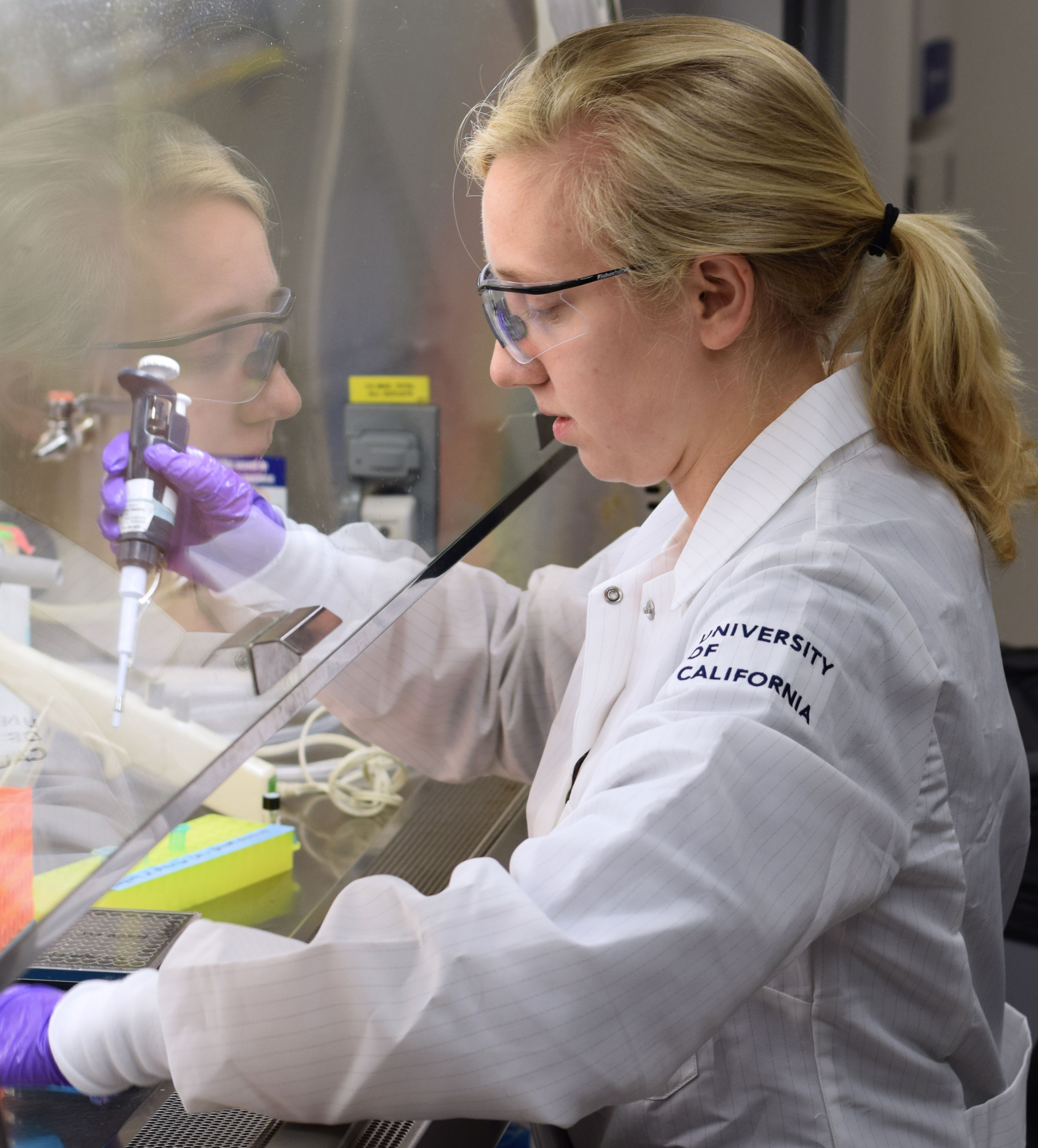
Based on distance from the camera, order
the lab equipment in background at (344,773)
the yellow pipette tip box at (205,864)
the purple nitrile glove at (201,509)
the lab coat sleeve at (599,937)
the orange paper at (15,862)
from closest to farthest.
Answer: the orange paper at (15,862) < the lab coat sleeve at (599,937) < the purple nitrile glove at (201,509) < the yellow pipette tip box at (205,864) < the lab equipment in background at (344,773)

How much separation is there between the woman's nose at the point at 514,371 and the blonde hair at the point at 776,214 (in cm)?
15

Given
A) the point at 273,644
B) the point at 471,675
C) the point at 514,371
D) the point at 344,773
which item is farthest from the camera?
the point at 344,773

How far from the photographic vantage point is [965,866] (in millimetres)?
1008

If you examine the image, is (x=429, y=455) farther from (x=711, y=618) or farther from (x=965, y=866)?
(x=965, y=866)

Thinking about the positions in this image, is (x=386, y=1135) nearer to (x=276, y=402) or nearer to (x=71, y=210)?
(x=276, y=402)

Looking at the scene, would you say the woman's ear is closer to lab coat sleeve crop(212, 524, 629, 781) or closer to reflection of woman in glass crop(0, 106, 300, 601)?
reflection of woman in glass crop(0, 106, 300, 601)

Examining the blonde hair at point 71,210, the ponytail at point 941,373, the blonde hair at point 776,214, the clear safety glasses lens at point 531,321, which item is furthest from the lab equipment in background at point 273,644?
the ponytail at point 941,373

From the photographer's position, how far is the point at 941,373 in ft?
3.63

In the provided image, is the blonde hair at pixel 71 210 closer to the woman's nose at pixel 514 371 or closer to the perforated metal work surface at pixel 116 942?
the woman's nose at pixel 514 371

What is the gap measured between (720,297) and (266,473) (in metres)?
0.48

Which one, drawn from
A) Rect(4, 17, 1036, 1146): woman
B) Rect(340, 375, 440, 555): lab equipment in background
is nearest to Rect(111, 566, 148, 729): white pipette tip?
Rect(4, 17, 1036, 1146): woman

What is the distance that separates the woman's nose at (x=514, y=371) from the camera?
3.76ft

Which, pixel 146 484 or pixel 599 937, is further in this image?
pixel 146 484

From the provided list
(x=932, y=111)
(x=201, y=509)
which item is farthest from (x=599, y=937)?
(x=932, y=111)
